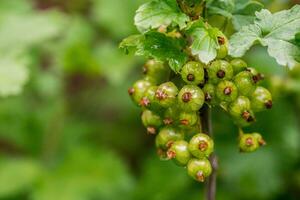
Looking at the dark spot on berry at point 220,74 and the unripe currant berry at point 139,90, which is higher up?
the unripe currant berry at point 139,90

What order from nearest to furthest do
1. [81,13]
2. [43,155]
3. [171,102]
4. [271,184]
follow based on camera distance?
1. [171,102]
2. [271,184]
3. [43,155]
4. [81,13]

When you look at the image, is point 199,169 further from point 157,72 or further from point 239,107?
point 157,72

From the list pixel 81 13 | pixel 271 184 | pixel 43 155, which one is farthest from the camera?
pixel 81 13

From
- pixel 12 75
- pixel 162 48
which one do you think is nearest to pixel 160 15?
pixel 162 48

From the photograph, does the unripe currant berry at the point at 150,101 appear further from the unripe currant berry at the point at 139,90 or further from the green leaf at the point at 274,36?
the green leaf at the point at 274,36

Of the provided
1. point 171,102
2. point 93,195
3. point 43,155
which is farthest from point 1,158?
point 171,102

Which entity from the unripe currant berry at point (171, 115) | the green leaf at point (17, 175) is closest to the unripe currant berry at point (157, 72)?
the unripe currant berry at point (171, 115)

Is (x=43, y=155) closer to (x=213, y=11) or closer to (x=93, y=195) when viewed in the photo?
(x=93, y=195)
